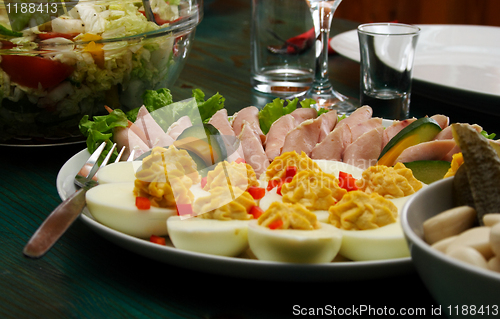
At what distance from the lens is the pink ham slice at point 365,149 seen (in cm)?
138

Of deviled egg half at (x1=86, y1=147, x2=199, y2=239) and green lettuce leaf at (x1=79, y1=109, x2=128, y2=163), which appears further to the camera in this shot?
green lettuce leaf at (x1=79, y1=109, x2=128, y2=163)

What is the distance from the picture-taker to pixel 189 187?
109 cm

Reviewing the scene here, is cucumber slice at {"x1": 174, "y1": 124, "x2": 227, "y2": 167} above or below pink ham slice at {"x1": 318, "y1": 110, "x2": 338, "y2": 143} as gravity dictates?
above

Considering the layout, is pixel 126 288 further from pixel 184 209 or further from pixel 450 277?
pixel 450 277

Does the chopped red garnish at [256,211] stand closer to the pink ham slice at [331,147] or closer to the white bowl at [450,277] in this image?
the white bowl at [450,277]

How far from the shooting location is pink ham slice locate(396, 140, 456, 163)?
130 cm

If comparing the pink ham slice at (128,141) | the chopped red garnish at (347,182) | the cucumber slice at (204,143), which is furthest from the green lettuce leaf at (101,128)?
the chopped red garnish at (347,182)

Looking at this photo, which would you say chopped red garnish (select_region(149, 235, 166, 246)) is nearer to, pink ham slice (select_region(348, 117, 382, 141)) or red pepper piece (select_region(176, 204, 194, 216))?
red pepper piece (select_region(176, 204, 194, 216))

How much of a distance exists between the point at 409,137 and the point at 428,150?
0.24 feet

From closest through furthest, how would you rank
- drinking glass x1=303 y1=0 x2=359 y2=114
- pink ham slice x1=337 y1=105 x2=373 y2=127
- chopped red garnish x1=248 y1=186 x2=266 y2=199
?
chopped red garnish x1=248 y1=186 x2=266 y2=199 → pink ham slice x1=337 y1=105 x2=373 y2=127 → drinking glass x1=303 y1=0 x2=359 y2=114

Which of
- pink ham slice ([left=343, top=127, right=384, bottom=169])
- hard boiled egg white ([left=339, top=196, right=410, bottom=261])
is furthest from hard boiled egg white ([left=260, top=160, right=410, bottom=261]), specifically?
pink ham slice ([left=343, top=127, right=384, bottom=169])

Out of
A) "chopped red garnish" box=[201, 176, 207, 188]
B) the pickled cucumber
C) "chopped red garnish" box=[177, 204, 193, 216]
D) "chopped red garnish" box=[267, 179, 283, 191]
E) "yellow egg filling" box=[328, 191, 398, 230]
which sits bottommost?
"chopped red garnish" box=[267, 179, 283, 191]

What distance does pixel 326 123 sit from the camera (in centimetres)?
159

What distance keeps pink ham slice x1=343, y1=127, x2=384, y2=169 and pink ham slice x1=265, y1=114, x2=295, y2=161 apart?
0.21 metres
